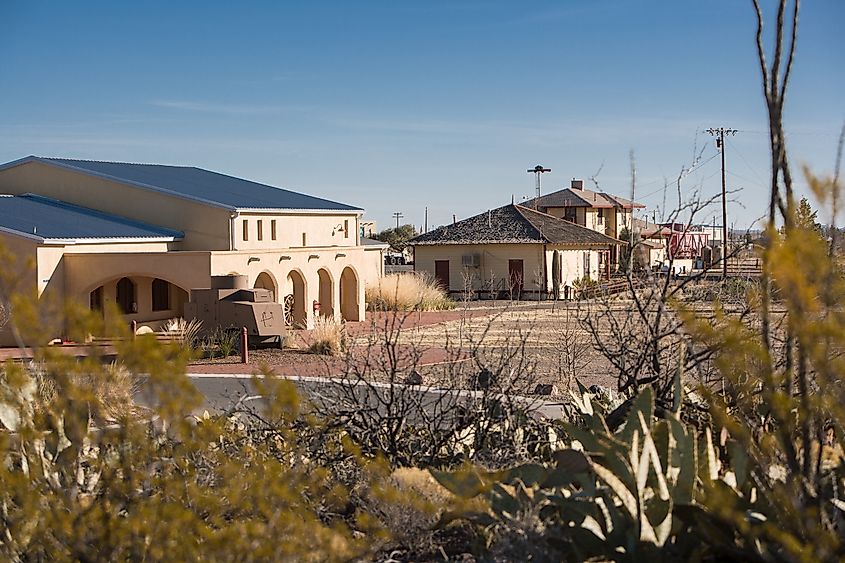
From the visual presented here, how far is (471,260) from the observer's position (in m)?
51.4

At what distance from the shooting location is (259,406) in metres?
15.7

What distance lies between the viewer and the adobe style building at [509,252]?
165ft

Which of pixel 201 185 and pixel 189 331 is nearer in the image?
pixel 189 331

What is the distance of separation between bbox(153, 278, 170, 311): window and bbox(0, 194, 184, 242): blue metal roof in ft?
5.44

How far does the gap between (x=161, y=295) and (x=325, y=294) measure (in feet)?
19.0

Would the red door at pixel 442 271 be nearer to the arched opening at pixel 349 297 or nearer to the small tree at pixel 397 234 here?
the arched opening at pixel 349 297

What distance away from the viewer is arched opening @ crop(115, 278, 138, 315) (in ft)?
103

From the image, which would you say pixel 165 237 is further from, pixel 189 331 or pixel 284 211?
pixel 189 331

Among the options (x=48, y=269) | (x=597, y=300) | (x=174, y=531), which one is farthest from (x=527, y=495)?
(x=48, y=269)

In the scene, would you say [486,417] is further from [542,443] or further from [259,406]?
[259,406]

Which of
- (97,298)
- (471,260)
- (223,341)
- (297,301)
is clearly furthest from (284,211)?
(471,260)

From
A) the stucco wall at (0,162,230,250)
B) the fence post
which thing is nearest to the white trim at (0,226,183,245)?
the stucco wall at (0,162,230,250)

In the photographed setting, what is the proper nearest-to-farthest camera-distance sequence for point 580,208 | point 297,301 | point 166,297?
1. point 166,297
2. point 297,301
3. point 580,208

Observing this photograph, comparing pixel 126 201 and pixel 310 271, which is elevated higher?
pixel 126 201
